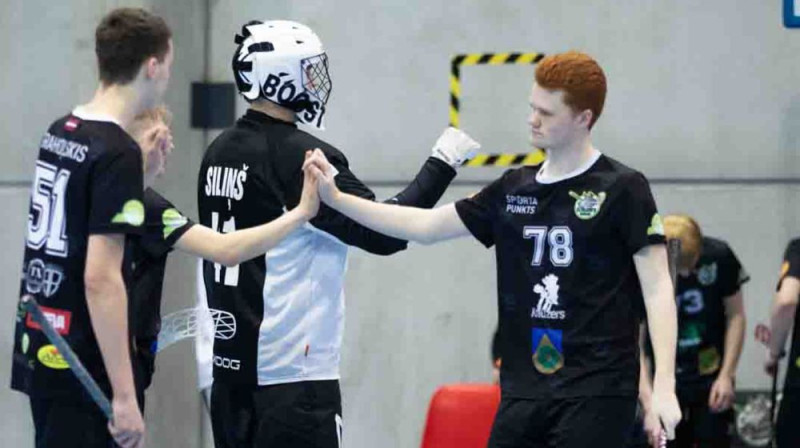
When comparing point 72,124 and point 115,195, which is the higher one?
point 72,124

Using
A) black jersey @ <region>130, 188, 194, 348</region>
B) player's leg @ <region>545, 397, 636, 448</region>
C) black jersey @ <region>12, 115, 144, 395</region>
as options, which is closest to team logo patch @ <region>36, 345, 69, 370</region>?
black jersey @ <region>12, 115, 144, 395</region>

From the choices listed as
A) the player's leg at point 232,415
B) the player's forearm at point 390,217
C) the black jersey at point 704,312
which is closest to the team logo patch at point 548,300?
the player's forearm at point 390,217

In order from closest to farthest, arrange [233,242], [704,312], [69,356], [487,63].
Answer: [69,356] → [233,242] → [704,312] → [487,63]

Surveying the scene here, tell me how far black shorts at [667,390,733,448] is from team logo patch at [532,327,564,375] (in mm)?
2884

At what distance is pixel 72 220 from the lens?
12.2 feet

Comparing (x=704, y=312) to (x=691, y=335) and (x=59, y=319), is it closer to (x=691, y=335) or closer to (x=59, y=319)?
(x=691, y=335)

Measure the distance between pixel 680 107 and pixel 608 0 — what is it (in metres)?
0.62

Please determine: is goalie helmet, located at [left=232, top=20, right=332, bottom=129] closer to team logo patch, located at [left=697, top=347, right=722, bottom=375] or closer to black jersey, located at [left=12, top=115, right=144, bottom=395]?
black jersey, located at [left=12, top=115, right=144, bottom=395]

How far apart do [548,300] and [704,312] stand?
2930 millimetres

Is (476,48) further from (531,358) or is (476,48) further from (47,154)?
(47,154)

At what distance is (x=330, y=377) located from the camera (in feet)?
15.1

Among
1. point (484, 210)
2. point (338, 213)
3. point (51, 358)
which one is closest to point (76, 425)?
point (51, 358)

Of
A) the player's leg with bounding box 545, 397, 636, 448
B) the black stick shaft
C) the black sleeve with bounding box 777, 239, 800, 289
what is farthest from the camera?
the black sleeve with bounding box 777, 239, 800, 289

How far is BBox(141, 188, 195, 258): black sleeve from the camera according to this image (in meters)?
4.19
